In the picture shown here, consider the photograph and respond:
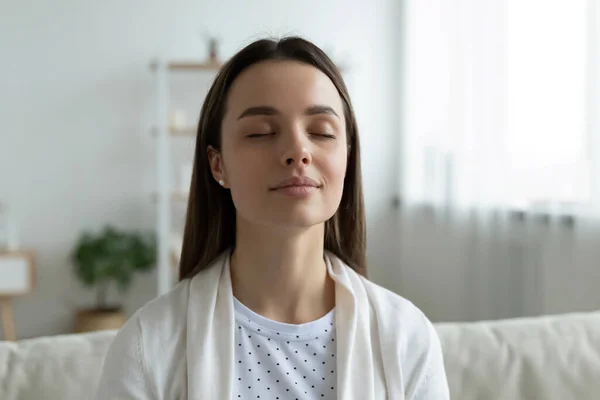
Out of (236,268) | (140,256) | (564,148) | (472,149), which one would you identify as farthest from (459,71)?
(236,268)

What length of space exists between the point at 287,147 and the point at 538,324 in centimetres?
69

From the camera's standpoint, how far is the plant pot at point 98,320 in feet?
12.9

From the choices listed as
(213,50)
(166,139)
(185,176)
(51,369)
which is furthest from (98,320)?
(51,369)

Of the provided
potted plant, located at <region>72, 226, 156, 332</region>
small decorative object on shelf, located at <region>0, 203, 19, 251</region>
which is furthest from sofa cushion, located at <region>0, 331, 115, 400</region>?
small decorative object on shelf, located at <region>0, 203, 19, 251</region>

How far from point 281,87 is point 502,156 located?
2.39 m

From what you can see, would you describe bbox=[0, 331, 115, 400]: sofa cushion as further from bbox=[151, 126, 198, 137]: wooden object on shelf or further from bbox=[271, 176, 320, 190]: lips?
bbox=[151, 126, 198, 137]: wooden object on shelf

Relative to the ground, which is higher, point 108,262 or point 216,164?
point 216,164

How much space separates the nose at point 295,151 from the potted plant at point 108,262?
321cm

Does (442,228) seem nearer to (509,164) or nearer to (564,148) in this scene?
(509,164)

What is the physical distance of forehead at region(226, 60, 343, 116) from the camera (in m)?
0.97

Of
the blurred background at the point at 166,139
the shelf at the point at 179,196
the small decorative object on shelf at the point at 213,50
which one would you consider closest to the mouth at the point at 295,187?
the blurred background at the point at 166,139

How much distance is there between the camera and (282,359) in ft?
3.22

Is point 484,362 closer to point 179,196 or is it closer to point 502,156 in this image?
point 502,156

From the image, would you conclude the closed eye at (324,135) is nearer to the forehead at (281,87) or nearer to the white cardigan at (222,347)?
the forehead at (281,87)
